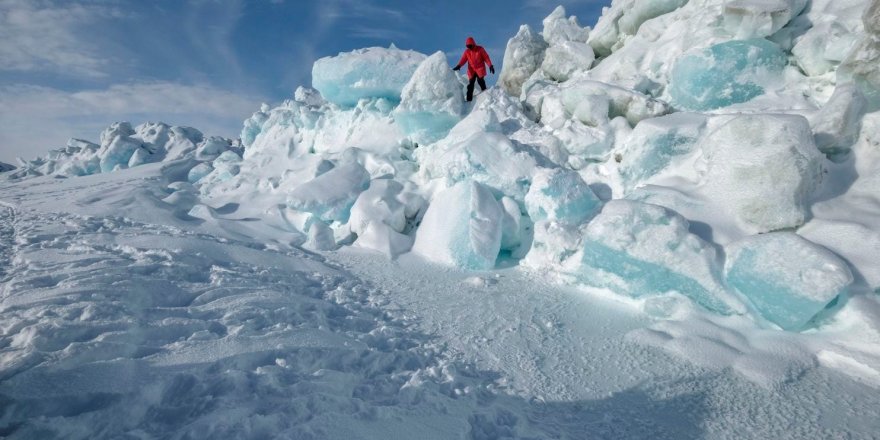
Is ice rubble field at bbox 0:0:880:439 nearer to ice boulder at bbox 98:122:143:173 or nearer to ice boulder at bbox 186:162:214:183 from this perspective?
ice boulder at bbox 186:162:214:183

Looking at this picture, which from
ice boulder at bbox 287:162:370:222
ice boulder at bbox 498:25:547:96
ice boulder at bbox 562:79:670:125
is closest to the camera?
ice boulder at bbox 562:79:670:125

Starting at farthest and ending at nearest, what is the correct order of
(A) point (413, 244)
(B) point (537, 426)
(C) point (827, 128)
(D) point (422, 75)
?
1. (D) point (422, 75)
2. (A) point (413, 244)
3. (C) point (827, 128)
4. (B) point (537, 426)

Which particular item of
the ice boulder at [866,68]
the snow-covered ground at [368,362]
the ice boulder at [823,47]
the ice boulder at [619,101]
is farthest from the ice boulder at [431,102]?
the ice boulder at [866,68]

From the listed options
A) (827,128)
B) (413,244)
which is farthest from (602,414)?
(827,128)

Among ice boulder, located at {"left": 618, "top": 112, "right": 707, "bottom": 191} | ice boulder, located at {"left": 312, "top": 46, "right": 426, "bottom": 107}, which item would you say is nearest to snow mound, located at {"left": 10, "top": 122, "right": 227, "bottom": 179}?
ice boulder, located at {"left": 312, "top": 46, "right": 426, "bottom": 107}

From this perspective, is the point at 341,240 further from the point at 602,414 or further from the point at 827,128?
the point at 827,128

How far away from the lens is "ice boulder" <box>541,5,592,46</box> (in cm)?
813

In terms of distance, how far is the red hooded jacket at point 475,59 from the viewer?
6723 millimetres

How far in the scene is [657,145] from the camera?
430cm

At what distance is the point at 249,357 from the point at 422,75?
5.05 meters

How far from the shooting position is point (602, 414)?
6.73 ft

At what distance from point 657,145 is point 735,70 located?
1.50 m

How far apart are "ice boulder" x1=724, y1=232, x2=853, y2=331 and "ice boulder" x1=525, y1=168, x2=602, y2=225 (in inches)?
51.7

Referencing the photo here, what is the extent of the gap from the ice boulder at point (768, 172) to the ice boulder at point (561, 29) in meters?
5.12
